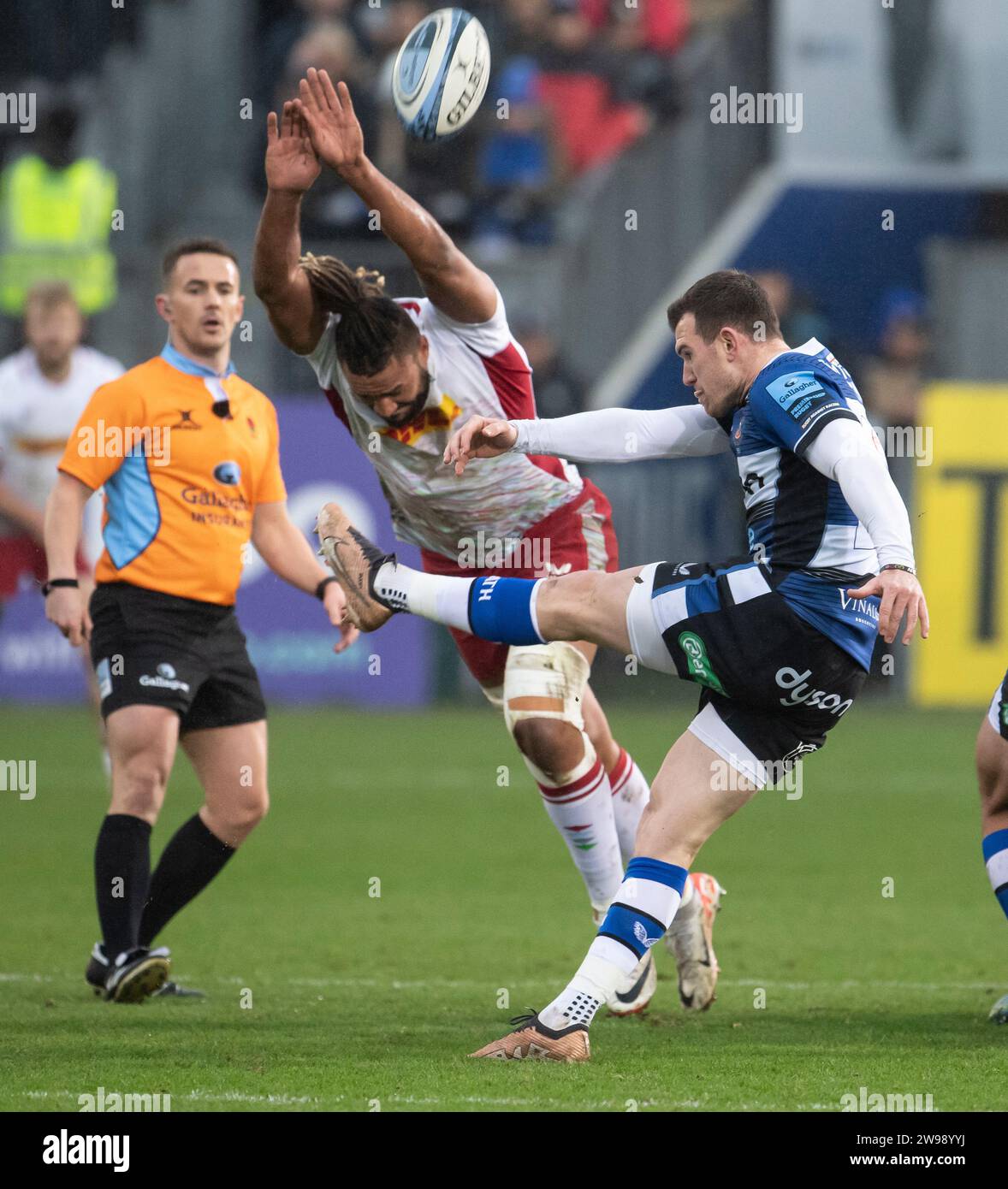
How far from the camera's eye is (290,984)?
20.0 feet

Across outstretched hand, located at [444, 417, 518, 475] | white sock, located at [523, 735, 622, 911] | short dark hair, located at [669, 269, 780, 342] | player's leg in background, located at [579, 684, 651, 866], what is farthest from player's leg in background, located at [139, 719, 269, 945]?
short dark hair, located at [669, 269, 780, 342]

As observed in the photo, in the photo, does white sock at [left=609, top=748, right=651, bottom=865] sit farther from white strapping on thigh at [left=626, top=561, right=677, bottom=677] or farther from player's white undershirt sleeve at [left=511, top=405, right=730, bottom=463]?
white strapping on thigh at [left=626, top=561, right=677, bottom=677]

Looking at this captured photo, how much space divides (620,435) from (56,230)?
12.6 meters

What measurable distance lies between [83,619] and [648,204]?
36.8 ft

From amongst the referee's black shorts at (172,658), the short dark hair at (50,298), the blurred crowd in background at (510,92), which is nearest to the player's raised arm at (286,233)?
the referee's black shorts at (172,658)

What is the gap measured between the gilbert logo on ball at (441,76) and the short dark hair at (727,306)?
4.06 feet

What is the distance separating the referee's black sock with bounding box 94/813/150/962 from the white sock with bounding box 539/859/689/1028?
5.40ft

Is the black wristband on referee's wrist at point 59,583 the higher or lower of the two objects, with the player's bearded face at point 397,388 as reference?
lower

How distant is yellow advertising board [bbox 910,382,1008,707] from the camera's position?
14.1 meters

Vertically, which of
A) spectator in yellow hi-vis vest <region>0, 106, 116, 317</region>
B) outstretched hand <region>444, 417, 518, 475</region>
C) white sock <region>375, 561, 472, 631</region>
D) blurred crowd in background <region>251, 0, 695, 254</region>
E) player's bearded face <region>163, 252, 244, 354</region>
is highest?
blurred crowd in background <region>251, 0, 695, 254</region>

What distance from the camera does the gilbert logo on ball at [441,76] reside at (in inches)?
224

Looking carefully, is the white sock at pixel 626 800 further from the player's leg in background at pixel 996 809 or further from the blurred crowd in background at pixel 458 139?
the blurred crowd in background at pixel 458 139

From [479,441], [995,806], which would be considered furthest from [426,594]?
[995,806]

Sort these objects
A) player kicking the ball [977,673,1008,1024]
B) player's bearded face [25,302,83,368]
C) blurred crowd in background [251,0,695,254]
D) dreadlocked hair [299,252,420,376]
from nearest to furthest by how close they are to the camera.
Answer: player kicking the ball [977,673,1008,1024]
dreadlocked hair [299,252,420,376]
player's bearded face [25,302,83,368]
blurred crowd in background [251,0,695,254]
